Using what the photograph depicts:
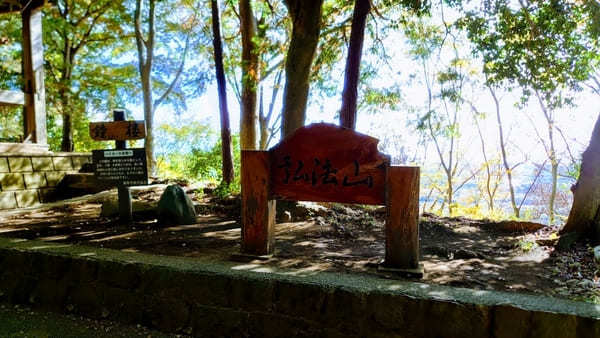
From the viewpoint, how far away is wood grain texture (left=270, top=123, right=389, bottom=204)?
10.6 feet

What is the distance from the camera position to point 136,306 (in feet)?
10.4

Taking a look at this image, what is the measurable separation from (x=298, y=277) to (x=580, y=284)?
227cm

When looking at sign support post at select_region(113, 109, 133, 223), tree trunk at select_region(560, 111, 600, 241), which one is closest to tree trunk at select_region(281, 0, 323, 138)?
sign support post at select_region(113, 109, 133, 223)

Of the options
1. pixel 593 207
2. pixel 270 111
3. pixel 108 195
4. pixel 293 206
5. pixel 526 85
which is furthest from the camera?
pixel 270 111

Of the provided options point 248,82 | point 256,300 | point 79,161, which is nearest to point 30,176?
point 79,161

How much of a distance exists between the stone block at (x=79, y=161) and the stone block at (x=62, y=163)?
4.4 inches

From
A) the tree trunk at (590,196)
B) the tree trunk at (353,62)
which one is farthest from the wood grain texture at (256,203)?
the tree trunk at (590,196)

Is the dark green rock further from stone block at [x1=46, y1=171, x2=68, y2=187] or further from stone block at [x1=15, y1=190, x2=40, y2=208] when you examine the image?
stone block at [x1=46, y1=171, x2=68, y2=187]

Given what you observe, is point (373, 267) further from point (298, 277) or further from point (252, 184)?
point (252, 184)

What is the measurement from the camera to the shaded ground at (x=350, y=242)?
3250mm

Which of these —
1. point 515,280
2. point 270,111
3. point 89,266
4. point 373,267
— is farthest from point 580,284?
point 270,111

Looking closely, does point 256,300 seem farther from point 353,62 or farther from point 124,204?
point 353,62

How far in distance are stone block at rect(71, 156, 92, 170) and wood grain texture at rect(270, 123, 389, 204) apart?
7142 mm

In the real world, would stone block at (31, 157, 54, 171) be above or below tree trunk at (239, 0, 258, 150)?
below
